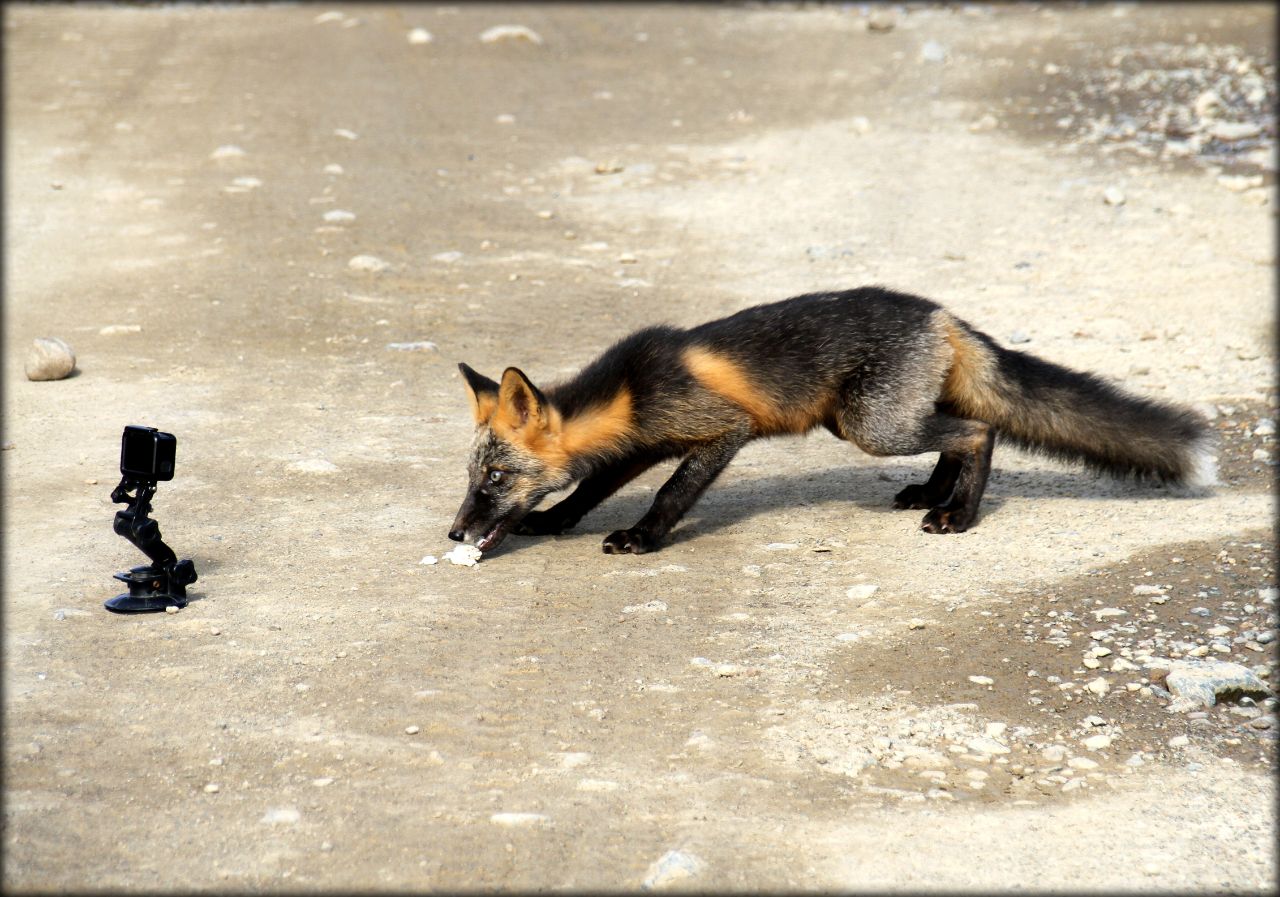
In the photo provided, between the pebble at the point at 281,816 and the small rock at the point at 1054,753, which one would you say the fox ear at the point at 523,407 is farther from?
the small rock at the point at 1054,753

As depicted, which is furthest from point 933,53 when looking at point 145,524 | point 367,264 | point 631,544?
point 145,524

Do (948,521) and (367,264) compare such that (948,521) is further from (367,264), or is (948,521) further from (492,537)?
(367,264)

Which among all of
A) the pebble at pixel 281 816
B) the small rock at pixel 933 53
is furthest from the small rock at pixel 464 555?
the small rock at pixel 933 53

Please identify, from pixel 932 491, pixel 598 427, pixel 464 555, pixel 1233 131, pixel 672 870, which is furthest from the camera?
pixel 1233 131

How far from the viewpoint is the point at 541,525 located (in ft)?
21.2

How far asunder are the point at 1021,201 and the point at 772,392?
Answer: 599 cm

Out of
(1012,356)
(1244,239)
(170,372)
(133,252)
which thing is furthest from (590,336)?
(1244,239)

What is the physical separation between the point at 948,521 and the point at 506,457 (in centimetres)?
210

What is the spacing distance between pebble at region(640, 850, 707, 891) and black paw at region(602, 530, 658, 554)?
2567 mm

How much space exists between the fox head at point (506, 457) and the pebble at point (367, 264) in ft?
14.4

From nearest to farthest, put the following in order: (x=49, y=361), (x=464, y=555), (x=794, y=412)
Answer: (x=464, y=555) < (x=794, y=412) < (x=49, y=361)

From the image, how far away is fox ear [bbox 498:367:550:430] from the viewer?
233 inches

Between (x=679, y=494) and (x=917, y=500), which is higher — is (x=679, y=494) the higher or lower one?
the higher one

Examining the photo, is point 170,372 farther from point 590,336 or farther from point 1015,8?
point 1015,8
